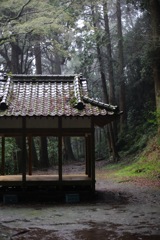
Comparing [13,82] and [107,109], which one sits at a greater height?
[13,82]

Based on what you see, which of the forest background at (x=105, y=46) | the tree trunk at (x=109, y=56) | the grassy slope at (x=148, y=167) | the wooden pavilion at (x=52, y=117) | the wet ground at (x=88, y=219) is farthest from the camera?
the tree trunk at (x=109, y=56)

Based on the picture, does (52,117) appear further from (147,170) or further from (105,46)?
(105,46)

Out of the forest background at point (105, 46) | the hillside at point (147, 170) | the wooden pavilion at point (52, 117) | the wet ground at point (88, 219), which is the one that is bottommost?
the wet ground at point (88, 219)

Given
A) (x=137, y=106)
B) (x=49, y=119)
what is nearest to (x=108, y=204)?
(x=49, y=119)

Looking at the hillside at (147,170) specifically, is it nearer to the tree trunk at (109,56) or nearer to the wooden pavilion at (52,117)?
the wooden pavilion at (52,117)

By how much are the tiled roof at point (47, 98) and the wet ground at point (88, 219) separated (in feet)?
8.85

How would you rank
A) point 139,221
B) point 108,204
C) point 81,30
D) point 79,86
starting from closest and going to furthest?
point 139,221 < point 108,204 < point 79,86 < point 81,30

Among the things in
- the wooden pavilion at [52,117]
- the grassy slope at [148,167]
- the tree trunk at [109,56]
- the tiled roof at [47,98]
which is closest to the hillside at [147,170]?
the grassy slope at [148,167]

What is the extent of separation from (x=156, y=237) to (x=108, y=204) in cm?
378

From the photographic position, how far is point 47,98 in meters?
11.6

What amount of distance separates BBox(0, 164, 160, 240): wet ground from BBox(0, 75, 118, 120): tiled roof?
8.85ft

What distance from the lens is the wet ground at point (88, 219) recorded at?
21.4 feet

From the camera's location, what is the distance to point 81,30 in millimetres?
24188

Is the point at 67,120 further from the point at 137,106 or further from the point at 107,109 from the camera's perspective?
the point at 137,106
